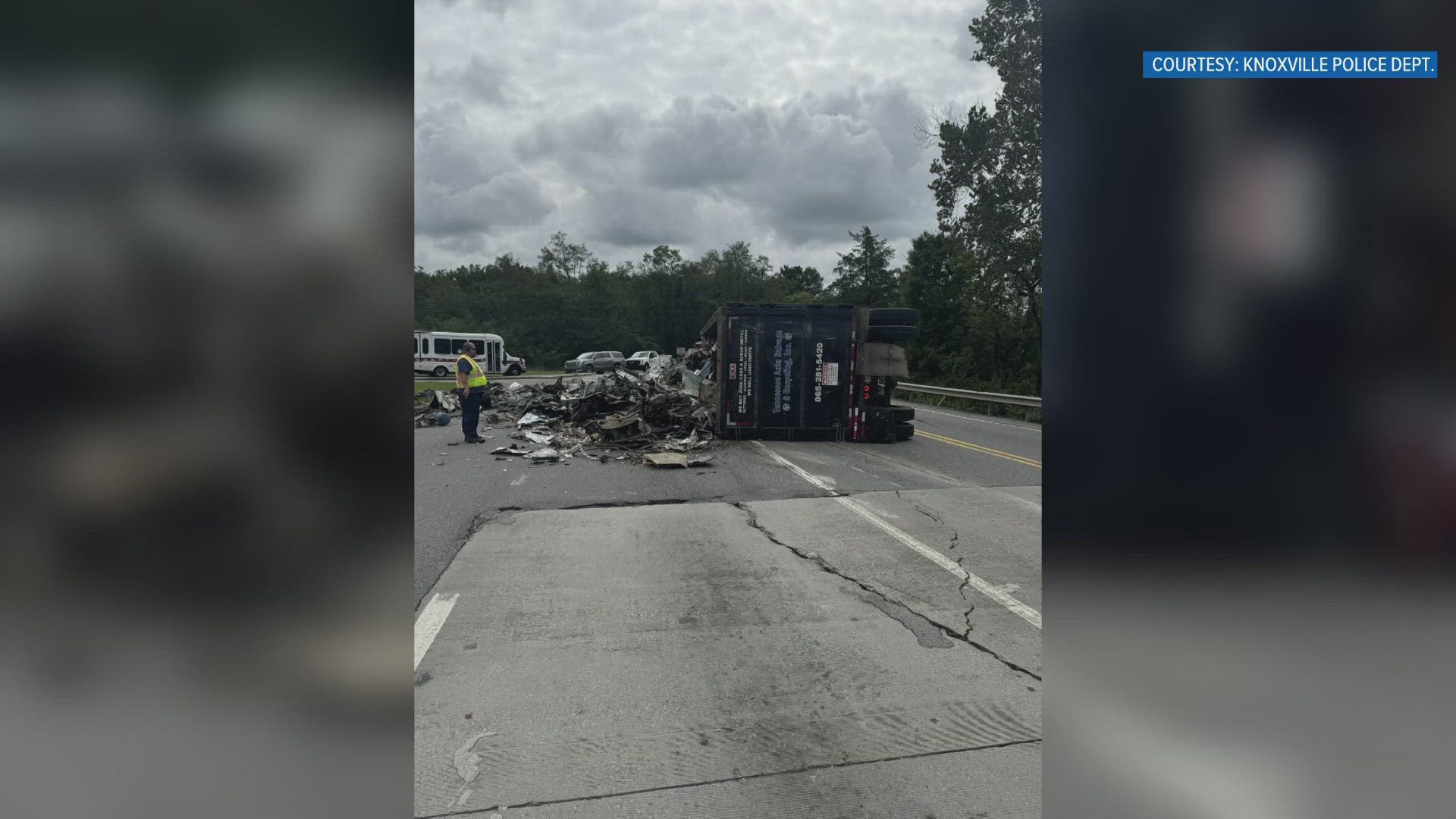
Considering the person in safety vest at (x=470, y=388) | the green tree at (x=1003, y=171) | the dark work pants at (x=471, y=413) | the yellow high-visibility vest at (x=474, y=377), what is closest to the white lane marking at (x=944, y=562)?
the yellow high-visibility vest at (x=474, y=377)

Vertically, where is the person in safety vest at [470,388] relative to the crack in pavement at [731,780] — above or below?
above

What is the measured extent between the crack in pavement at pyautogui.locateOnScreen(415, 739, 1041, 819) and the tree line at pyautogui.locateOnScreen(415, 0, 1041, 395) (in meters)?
1.79

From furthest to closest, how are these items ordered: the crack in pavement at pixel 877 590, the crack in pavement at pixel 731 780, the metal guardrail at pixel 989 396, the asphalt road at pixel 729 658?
the metal guardrail at pixel 989 396 < the crack in pavement at pixel 877 590 < the asphalt road at pixel 729 658 < the crack in pavement at pixel 731 780

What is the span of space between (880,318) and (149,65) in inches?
540

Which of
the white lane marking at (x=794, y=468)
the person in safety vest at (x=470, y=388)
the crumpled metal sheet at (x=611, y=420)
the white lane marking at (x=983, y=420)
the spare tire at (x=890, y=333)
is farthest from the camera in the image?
the white lane marking at (x=983, y=420)

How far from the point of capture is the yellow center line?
476 inches

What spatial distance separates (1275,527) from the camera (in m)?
1.47

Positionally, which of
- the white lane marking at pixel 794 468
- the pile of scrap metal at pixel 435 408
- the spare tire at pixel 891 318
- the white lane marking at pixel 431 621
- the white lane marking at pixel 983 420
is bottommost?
the white lane marking at pixel 431 621

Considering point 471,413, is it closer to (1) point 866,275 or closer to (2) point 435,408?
Result: (2) point 435,408

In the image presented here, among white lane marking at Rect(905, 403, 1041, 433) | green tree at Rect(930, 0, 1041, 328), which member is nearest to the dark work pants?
white lane marking at Rect(905, 403, 1041, 433)

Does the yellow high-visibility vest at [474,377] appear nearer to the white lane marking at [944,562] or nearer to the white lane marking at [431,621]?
the white lane marking at [944,562]

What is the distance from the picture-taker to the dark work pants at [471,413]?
45.6 ft

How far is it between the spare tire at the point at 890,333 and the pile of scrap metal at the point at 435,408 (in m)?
10.8

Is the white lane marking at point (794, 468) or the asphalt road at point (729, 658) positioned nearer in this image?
the asphalt road at point (729, 658)
